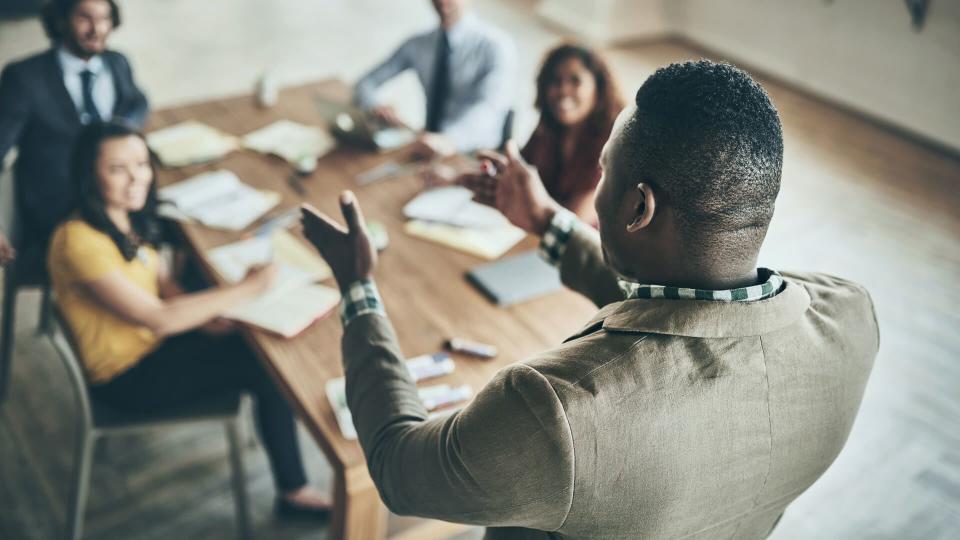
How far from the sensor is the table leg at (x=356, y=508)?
1.55 meters

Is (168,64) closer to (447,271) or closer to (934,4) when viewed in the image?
(447,271)

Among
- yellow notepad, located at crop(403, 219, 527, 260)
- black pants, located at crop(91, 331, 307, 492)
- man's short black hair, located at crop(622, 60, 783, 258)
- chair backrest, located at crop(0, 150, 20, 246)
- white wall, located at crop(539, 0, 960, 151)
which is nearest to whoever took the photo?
man's short black hair, located at crop(622, 60, 783, 258)

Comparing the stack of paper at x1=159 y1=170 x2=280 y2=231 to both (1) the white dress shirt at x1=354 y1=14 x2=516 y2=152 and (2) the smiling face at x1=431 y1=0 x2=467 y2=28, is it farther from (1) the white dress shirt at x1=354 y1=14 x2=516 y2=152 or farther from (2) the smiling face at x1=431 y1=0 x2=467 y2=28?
(2) the smiling face at x1=431 y1=0 x2=467 y2=28

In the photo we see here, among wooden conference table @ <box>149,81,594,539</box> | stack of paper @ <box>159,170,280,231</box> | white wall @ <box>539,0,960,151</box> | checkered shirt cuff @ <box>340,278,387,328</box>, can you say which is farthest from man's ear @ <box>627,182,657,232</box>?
white wall @ <box>539,0,960,151</box>

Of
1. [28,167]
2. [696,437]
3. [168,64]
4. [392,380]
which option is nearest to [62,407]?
[28,167]

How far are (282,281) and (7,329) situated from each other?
128 centimetres

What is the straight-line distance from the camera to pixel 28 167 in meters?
2.62

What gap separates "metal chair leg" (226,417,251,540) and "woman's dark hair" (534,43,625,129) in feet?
4.85

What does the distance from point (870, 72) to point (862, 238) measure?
80.2 inches

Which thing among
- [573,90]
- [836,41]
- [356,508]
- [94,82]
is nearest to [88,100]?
[94,82]

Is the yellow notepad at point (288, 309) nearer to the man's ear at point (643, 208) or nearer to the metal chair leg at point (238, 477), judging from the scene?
the metal chair leg at point (238, 477)

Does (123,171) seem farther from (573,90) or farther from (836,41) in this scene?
(836,41)

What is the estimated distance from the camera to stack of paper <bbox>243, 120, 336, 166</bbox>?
2672 millimetres

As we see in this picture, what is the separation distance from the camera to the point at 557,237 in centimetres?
159
